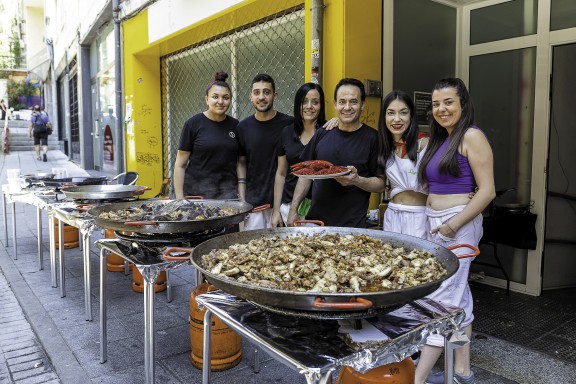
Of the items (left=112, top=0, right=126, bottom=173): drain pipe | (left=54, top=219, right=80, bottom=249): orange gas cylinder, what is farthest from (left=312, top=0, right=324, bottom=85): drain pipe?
(left=112, top=0, right=126, bottom=173): drain pipe

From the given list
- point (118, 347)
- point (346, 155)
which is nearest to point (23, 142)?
point (118, 347)

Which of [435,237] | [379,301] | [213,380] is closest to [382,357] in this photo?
[379,301]

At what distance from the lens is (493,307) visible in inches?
182

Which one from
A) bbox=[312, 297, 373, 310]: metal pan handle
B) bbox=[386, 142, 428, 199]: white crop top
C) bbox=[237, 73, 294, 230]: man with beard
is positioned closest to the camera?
bbox=[312, 297, 373, 310]: metal pan handle

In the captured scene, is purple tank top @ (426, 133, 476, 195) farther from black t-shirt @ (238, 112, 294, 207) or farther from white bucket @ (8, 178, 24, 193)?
white bucket @ (8, 178, 24, 193)

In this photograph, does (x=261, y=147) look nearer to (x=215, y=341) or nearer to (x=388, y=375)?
(x=215, y=341)

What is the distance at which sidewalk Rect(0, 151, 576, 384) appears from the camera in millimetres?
3301

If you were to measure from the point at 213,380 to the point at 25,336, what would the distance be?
1992 millimetres

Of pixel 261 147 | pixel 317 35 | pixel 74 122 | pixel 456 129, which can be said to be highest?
pixel 74 122

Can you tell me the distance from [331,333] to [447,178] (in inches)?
57.0

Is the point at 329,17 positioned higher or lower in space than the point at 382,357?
higher

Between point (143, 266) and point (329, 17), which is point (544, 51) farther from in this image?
point (143, 266)

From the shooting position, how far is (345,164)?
3.19 m

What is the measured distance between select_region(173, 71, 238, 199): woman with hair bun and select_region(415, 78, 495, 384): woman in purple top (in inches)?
74.4
